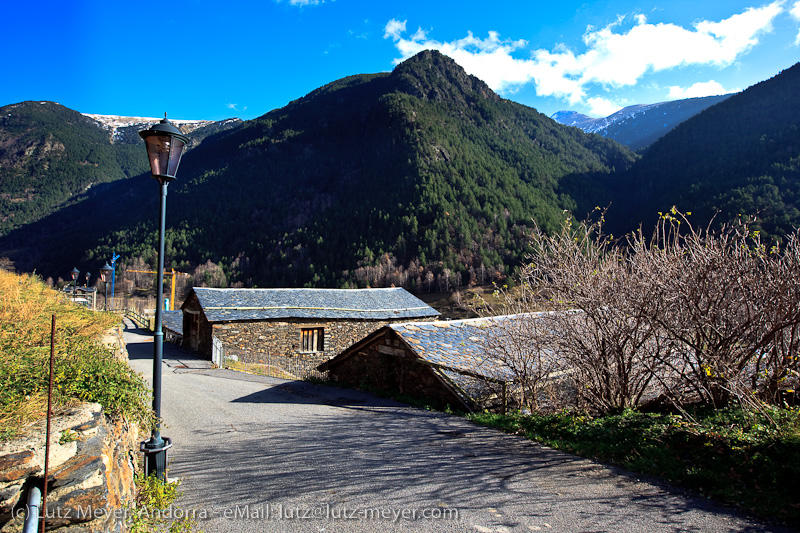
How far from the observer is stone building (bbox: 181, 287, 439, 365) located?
2209cm

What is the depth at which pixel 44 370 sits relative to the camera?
135 inches

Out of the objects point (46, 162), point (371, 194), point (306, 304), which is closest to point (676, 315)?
point (306, 304)

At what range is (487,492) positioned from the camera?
421 cm

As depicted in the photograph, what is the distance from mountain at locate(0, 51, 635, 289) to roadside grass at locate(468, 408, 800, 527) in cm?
6504

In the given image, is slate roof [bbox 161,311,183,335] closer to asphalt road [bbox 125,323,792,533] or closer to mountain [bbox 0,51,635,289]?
asphalt road [bbox 125,323,792,533]

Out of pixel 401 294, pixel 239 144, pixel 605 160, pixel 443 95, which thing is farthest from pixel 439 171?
pixel 239 144

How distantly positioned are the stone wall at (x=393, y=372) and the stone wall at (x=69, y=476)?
6371 millimetres

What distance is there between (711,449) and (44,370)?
21.4ft

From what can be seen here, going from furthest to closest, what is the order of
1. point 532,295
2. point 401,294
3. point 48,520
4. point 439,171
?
point 439,171 → point 401,294 → point 532,295 → point 48,520

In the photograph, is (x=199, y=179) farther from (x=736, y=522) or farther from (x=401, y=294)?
(x=736, y=522)

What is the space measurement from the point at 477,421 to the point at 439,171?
9282cm

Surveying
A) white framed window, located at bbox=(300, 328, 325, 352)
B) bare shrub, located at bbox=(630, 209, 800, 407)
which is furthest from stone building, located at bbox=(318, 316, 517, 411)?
white framed window, located at bbox=(300, 328, 325, 352)

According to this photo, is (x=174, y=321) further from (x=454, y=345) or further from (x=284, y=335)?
(x=454, y=345)

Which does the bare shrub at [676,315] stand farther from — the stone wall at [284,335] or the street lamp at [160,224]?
the stone wall at [284,335]
